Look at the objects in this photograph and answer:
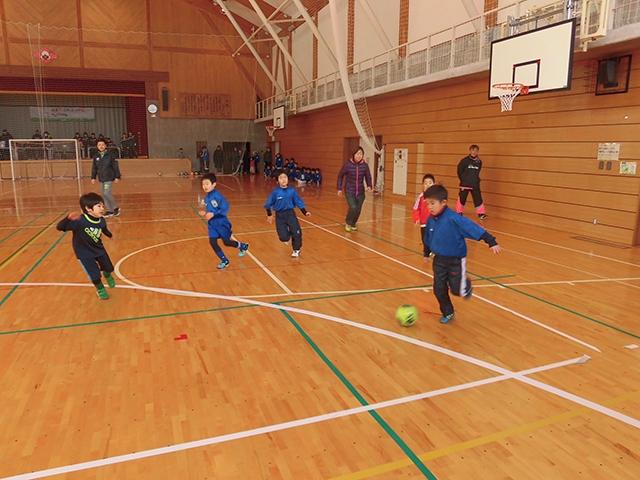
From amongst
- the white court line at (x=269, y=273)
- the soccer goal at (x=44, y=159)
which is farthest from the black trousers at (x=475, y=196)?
the soccer goal at (x=44, y=159)

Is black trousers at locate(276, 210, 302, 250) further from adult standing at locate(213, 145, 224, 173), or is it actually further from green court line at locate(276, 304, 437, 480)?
adult standing at locate(213, 145, 224, 173)

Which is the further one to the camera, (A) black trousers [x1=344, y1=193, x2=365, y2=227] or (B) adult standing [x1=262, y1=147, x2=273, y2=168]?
(B) adult standing [x1=262, y1=147, x2=273, y2=168]

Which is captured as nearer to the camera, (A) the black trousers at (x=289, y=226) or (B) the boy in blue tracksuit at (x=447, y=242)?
(B) the boy in blue tracksuit at (x=447, y=242)

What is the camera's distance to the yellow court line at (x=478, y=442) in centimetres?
276

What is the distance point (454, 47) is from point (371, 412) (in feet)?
38.9

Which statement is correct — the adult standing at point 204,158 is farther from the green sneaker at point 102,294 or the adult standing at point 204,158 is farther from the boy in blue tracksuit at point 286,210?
the green sneaker at point 102,294

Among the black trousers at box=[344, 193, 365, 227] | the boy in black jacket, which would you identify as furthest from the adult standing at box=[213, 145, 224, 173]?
the boy in black jacket

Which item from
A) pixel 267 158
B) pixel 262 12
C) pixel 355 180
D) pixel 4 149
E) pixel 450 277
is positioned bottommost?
pixel 450 277

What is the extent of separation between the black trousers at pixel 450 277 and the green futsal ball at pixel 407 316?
0.35 m

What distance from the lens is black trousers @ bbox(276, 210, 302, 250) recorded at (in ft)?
26.6

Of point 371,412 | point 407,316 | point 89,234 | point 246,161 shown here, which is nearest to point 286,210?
point 89,234

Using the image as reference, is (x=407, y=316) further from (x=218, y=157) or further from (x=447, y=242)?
(x=218, y=157)

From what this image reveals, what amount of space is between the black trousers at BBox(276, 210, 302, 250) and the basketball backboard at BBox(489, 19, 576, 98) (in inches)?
231

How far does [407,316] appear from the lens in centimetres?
489
